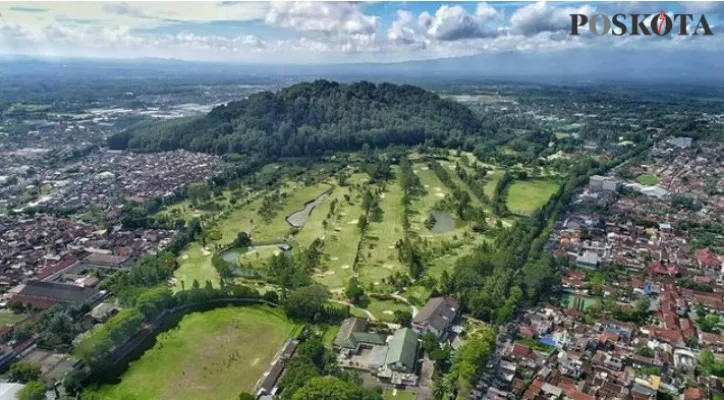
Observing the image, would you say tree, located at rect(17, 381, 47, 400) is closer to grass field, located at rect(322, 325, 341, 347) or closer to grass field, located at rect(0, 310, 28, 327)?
A: grass field, located at rect(0, 310, 28, 327)

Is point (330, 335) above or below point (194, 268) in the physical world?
below

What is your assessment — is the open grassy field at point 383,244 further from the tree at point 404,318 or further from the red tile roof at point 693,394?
the red tile roof at point 693,394

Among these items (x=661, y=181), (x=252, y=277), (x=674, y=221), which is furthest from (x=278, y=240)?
Answer: (x=661, y=181)

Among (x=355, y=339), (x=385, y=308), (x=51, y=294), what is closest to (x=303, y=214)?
(x=385, y=308)

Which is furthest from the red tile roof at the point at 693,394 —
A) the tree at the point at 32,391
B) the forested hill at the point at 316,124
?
the forested hill at the point at 316,124

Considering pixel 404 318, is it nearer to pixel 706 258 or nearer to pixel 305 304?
pixel 305 304

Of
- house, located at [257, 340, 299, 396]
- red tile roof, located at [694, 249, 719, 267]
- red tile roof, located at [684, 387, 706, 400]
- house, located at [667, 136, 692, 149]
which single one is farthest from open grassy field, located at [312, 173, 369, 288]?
house, located at [667, 136, 692, 149]
